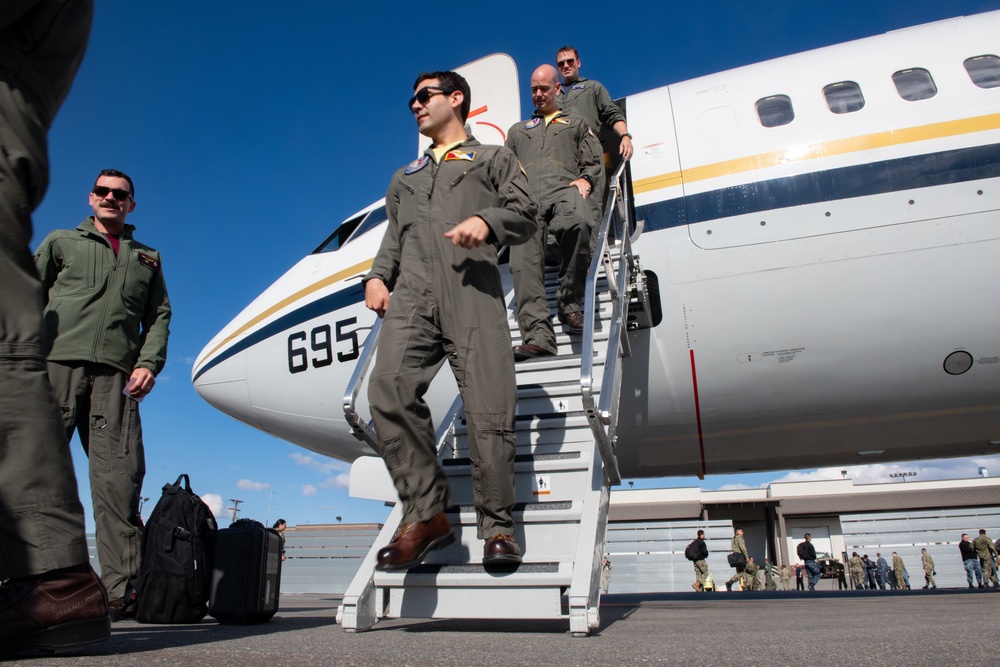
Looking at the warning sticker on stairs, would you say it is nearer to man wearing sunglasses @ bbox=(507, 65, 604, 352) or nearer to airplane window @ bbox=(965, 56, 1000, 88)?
man wearing sunglasses @ bbox=(507, 65, 604, 352)

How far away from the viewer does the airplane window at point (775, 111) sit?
201 inches

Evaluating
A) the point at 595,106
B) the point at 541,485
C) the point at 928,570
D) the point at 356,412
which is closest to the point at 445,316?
the point at 356,412

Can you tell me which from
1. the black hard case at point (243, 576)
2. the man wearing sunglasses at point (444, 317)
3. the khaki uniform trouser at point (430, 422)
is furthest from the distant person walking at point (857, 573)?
the khaki uniform trouser at point (430, 422)

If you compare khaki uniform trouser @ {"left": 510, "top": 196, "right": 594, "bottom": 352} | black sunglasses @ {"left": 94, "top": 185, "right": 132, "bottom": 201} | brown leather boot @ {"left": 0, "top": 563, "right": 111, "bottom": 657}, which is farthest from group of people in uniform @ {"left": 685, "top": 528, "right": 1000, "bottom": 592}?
brown leather boot @ {"left": 0, "top": 563, "right": 111, "bottom": 657}

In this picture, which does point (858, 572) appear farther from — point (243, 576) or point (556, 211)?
point (243, 576)

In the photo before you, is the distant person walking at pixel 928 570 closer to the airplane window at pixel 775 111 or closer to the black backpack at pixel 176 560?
the airplane window at pixel 775 111

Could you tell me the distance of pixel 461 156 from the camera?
2838mm

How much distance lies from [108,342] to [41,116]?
163cm

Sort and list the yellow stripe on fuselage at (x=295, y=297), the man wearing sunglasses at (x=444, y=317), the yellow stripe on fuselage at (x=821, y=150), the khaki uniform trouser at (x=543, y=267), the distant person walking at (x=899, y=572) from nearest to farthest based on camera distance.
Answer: the man wearing sunglasses at (x=444, y=317) → the khaki uniform trouser at (x=543, y=267) → the yellow stripe on fuselage at (x=821, y=150) → the yellow stripe on fuselage at (x=295, y=297) → the distant person walking at (x=899, y=572)

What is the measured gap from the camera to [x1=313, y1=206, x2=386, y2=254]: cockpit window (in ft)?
21.7

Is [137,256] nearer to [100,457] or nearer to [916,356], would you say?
[100,457]

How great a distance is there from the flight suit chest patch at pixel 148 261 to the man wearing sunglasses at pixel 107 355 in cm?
1

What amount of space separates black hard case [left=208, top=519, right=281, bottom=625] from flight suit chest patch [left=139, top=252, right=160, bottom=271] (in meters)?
1.29

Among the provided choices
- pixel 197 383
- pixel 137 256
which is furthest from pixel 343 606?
pixel 197 383
